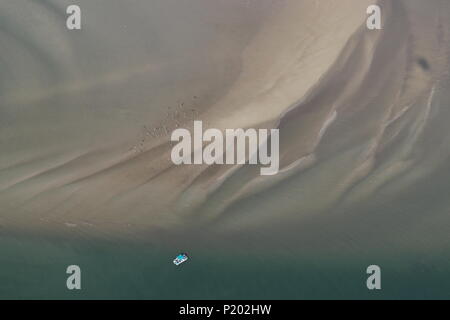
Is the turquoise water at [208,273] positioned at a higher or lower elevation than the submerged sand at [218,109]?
lower

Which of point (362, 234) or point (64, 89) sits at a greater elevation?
point (64, 89)

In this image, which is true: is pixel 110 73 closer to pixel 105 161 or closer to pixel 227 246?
pixel 105 161

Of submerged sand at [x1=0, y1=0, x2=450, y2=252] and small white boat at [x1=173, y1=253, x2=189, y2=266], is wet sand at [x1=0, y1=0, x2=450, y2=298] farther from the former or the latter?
small white boat at [x1=173, y1=253, x2=189, y2=266]

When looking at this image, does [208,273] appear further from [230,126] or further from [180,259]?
[230,126]

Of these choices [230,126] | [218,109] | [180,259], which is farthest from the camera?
[218,109]

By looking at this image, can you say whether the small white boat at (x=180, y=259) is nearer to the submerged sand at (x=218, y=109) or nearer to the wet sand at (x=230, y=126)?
the wet sand at (x=230, y=126)

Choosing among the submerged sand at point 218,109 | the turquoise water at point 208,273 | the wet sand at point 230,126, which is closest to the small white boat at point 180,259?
the turquoise water at point 208,273

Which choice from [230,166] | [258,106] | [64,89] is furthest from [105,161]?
[258,106]

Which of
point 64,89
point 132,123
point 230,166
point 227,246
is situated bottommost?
point 227,246

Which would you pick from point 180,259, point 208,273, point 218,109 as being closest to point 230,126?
point 218,109
